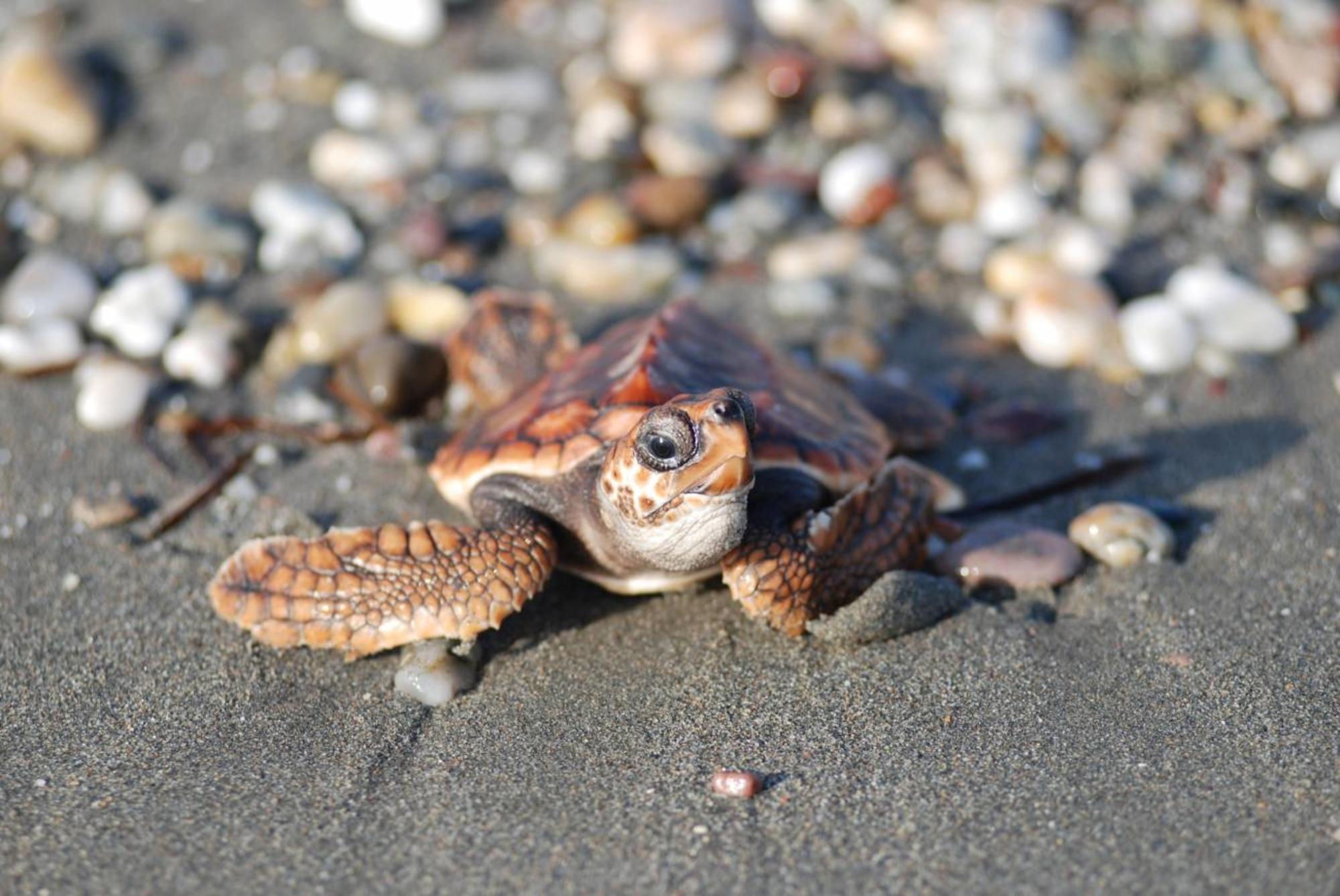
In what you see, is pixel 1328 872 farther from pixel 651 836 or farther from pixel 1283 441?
pixel 1283 441

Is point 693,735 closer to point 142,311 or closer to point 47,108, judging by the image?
point 142,311

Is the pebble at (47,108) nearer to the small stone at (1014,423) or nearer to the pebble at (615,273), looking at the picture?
the pebble at (615,273)

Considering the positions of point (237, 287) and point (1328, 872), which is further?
point (237, 287)

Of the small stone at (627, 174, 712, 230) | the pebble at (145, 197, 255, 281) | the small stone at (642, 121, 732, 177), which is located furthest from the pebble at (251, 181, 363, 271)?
the small stone at (642, 121, 732, 177)

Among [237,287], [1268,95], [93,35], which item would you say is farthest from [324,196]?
[1268,95]

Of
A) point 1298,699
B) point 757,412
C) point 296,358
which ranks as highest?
point 757,412
